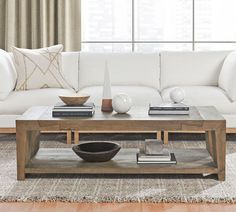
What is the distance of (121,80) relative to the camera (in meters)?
5.41

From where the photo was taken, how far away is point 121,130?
3.54 meters

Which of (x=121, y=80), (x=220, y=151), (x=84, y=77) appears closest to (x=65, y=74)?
(x=84, y=77)

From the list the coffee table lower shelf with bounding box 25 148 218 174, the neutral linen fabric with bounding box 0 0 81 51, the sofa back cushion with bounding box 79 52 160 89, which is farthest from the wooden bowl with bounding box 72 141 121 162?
the neutral linen fabric with bounding box 0 0 81 51

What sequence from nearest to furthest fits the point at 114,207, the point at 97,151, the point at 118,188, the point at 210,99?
the point at 114,207 < the point at 118,188 < the point at 97,151 < the point at 210,99

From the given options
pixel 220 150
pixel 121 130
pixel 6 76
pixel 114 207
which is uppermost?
pixel 6 76

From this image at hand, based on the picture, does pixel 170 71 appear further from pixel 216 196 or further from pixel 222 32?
pixel 216 196

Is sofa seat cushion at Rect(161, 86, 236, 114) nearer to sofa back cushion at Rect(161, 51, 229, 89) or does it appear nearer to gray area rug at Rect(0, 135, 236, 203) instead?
sofa back cushion at Rect(161, 51, 229, 89)

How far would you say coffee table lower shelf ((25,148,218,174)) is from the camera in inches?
141

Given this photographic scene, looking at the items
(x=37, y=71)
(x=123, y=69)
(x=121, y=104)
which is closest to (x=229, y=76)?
(x=123, y=69)

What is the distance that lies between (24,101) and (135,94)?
96cm

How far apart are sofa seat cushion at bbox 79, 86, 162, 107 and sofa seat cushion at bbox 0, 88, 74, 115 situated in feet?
1.02

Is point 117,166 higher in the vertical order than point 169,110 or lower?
lower

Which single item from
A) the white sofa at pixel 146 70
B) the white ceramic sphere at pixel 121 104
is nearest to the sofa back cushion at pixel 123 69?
the white sofa at pixel 146 70

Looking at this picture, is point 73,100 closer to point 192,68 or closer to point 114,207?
point 114,207
